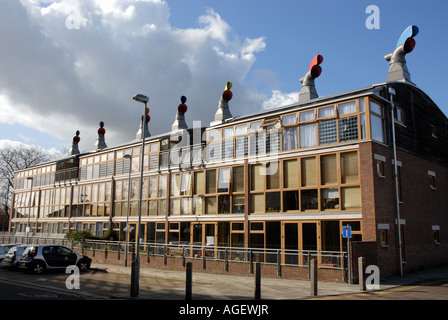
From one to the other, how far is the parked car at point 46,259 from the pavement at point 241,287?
4.02 metres

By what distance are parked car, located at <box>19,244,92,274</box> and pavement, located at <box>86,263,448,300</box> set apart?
4.02 meters

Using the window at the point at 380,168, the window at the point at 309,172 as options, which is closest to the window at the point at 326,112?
the window at the point at 309,172

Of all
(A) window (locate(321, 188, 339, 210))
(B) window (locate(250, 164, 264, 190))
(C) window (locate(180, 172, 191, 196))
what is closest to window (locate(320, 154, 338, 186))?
(A) window (locate(321, 188, 339, 210))

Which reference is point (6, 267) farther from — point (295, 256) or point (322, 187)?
point (322, 187)

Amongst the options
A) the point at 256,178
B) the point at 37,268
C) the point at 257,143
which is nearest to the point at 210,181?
the point at 256,178

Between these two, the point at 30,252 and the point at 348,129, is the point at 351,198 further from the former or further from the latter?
the point at 30,252

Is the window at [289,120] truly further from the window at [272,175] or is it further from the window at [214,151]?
the window at [214,151]

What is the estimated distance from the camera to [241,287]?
1523cm

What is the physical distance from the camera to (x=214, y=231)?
23.4 metres

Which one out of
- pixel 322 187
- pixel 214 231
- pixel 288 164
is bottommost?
pixel 214 231

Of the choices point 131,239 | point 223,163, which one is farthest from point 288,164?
point 131,239

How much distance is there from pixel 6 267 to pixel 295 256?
15400 millimetres

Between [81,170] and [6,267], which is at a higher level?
[81,170]

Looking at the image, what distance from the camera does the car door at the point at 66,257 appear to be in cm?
2027
